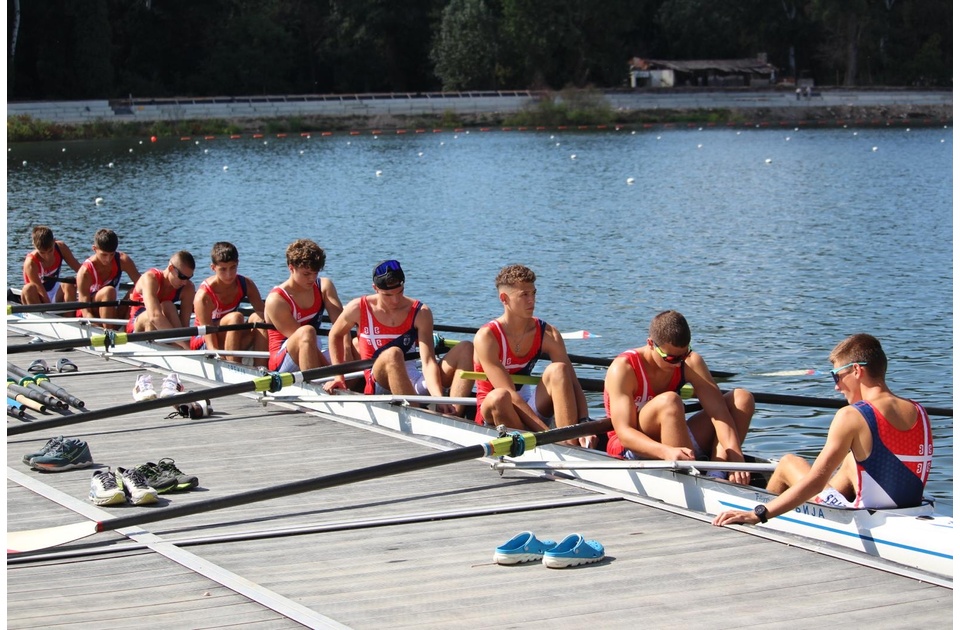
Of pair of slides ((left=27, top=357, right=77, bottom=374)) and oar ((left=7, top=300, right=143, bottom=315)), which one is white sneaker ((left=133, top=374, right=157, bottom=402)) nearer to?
pair of slides ((left=27, top=357, right=77, bottom=374))

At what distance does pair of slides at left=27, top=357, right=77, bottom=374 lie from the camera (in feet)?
37.7

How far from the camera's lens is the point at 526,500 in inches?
284

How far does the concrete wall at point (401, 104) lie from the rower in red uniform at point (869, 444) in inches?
2476

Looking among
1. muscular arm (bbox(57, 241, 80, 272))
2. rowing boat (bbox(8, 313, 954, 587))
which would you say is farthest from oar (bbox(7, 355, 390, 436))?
muscular arm (bbox(57, 241, 80, 272))

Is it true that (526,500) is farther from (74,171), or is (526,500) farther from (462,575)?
(74,171)

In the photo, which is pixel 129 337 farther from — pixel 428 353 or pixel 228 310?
pixel 428 353

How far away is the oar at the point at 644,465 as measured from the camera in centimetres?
670

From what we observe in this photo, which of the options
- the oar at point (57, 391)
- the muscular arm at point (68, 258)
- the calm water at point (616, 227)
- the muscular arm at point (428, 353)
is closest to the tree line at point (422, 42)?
the calm water at point (616, 227)

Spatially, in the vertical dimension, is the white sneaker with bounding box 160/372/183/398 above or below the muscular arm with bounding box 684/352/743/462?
below

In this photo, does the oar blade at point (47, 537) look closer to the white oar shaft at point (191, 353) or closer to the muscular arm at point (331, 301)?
the muscular arm at point (331, 301)

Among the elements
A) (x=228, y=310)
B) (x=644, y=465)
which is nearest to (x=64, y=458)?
(x=228, y=310)

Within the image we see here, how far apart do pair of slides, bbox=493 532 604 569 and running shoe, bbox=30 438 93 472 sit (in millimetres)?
3340

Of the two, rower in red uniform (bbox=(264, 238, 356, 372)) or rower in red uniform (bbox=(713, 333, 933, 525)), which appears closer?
rower in red uniform (bbox=(713, 333, 933, 525))

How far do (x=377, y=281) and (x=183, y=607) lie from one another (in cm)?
364
